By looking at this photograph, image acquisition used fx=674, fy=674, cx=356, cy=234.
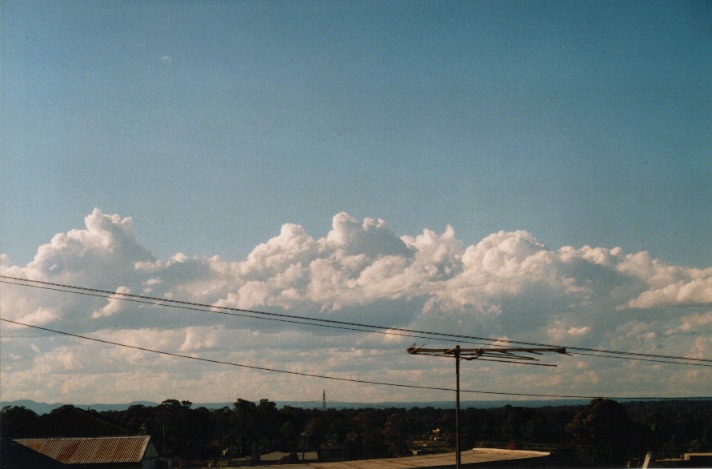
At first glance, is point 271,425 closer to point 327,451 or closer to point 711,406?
point 327,451

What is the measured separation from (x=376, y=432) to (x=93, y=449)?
4431 centimetres

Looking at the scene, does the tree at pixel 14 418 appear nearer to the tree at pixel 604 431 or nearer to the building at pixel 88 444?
the building at pixel 88 444

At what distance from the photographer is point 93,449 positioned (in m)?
54.6

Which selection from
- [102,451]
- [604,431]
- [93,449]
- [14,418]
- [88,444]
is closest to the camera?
[102,451]

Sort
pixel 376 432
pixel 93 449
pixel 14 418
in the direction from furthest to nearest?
pixel 376 432 < pixel 14 418 < pixel 93 449

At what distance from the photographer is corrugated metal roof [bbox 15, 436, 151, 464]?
53312 mm

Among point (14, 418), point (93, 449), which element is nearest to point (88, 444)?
point (93, 449)

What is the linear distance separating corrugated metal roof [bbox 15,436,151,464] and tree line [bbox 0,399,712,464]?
14862 millimetres

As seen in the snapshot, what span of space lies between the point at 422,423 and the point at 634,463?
4088cm

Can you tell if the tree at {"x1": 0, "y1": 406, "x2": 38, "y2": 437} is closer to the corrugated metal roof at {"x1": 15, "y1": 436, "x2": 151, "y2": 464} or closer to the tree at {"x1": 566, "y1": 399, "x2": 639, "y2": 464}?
the corrugated metal roof at {"x1": 15, "y1": 436, "x2": 151, "y2": 464}

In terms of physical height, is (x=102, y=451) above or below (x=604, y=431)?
above

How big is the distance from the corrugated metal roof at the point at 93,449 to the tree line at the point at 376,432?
14862 mm

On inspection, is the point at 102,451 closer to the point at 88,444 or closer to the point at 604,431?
the point at 88,444

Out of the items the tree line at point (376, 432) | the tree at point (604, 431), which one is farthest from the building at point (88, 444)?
the tree at point (604, 431)
